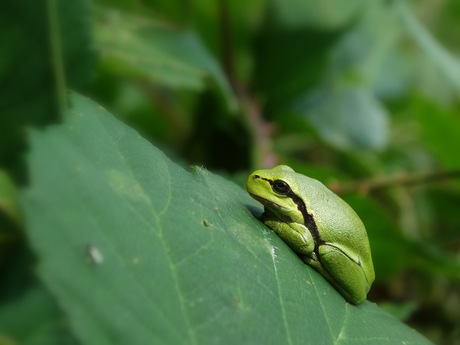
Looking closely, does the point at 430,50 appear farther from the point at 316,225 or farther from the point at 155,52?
the point at 316,225

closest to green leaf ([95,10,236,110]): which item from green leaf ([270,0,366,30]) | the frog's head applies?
green leaf ([270,0,366,30])

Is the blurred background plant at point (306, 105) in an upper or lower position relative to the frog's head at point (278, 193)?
lower

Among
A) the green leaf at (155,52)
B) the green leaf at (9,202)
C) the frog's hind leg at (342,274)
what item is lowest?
the green leaf at (9,202)

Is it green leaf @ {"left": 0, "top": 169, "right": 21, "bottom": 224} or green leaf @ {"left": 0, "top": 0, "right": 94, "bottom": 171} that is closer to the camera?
green leaf @ {"left": 0, "top": 169, "right": 21, "bottom": 224}

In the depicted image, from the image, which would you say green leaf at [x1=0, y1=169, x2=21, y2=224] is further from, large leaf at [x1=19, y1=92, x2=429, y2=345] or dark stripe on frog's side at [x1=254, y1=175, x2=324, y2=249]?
dark stripe on frog's side at [x1=254, y1=175, x2=324, y2=249]

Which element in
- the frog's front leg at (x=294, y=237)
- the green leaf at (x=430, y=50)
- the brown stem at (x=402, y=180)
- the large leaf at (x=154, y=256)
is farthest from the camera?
the green leaf at (x=430, y=50)

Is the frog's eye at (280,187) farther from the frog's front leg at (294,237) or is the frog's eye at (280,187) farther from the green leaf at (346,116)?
the green leaf at (346,116)

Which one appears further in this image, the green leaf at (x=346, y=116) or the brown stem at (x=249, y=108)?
the green leaf at (x=346, y=116)

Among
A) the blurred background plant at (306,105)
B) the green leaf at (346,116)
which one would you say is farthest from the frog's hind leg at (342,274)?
the green leaf at (346,116)

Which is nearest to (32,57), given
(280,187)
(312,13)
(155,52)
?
(155,52)
